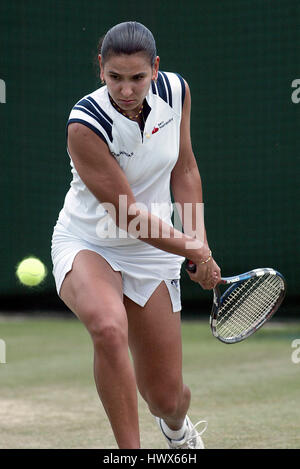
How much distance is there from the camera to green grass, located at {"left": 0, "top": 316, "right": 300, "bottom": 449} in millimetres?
3818

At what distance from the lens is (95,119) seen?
286cm

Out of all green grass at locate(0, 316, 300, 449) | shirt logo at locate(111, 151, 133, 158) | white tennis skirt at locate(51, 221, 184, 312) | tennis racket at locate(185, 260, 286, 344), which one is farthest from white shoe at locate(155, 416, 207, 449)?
shirt logo at locate(111, 151, 133, 158)

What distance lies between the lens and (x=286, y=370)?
536 centimetres

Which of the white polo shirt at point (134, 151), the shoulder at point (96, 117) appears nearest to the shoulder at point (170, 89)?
the white polo shirt at point (134, 151)

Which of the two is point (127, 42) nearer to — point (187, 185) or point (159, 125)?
point (159, 125)

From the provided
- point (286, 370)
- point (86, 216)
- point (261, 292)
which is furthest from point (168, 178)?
point (286, 370)

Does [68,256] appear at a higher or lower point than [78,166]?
lower

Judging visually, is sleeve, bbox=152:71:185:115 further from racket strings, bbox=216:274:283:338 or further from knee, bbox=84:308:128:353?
knee, bbox=84:308:128:353

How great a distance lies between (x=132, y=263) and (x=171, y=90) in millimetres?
615

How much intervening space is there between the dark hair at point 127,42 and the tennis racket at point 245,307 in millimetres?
909

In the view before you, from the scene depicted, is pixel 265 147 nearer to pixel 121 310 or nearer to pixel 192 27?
pixel 192 27

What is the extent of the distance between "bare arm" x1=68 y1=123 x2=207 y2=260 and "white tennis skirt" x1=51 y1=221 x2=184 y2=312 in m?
0.19

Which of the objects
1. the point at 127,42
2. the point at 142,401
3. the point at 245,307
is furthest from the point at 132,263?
the point at 142,401

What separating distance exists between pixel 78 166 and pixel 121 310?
49 cm
